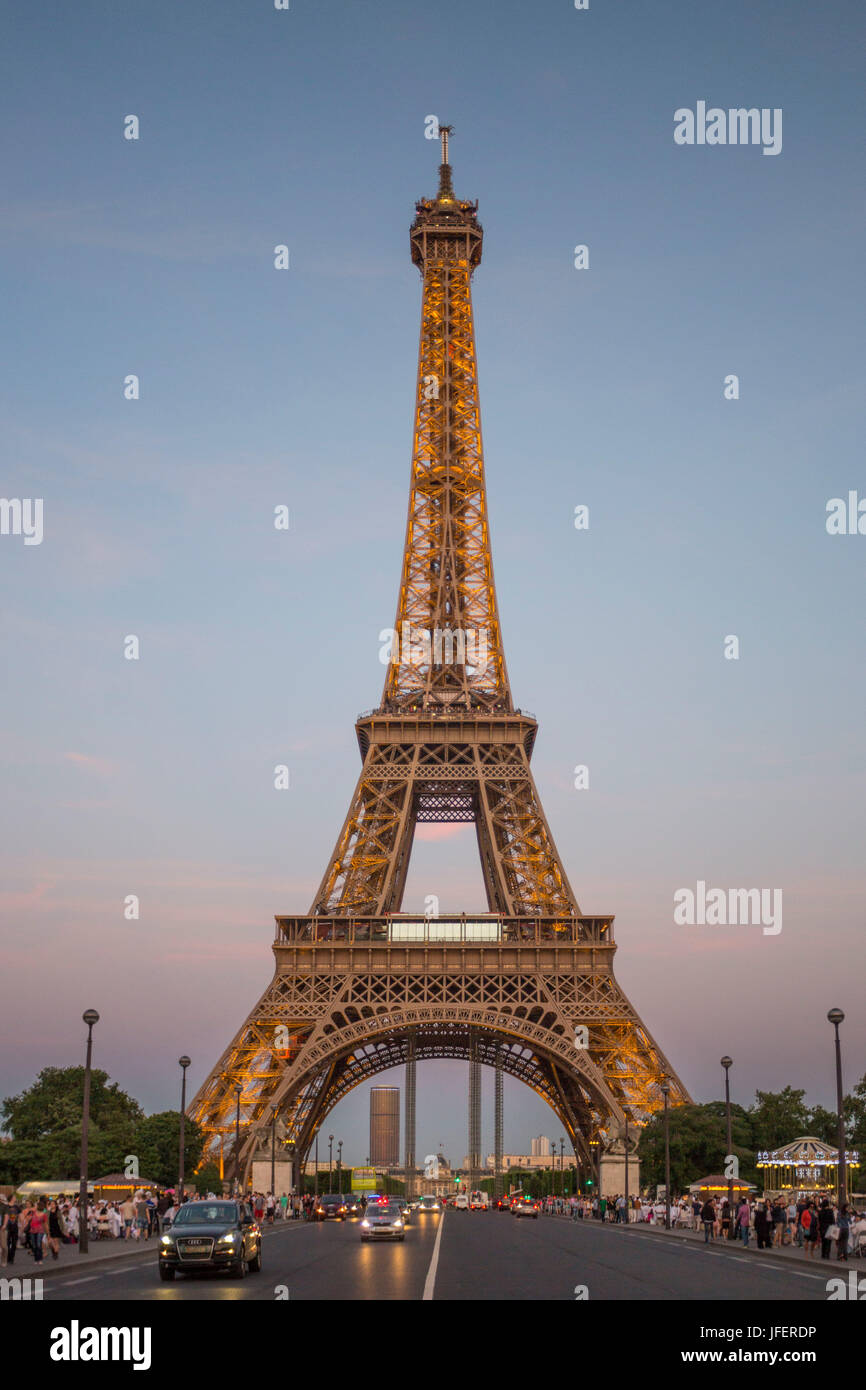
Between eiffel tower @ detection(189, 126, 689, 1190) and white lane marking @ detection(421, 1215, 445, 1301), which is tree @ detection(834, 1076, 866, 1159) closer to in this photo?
eiffel tower @ detection(189, 126, 689, 1190)

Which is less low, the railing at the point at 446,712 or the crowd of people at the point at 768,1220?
the railing at the point at 446,712

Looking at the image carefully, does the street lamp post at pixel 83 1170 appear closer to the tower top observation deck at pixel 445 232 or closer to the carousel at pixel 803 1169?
the carousel at pixel 803 1169

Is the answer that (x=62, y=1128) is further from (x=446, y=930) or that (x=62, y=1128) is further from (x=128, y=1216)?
(x=128, y=1216)

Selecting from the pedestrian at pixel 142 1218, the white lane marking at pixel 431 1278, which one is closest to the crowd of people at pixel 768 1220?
the white lane marking at pixel 431 1278

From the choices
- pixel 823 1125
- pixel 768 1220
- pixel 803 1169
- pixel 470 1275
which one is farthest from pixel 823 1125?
pixel 470 1275

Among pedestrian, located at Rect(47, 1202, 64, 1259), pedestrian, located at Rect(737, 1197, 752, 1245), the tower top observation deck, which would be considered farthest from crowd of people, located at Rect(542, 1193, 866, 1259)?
the tower top observation deck
